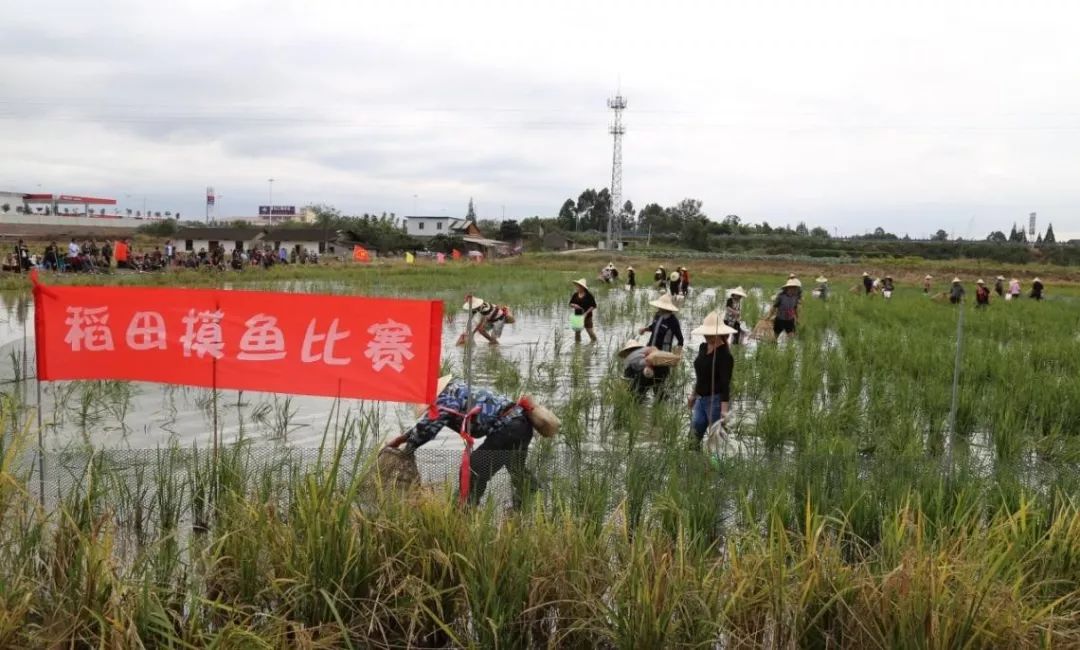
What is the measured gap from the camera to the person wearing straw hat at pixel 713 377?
586cm

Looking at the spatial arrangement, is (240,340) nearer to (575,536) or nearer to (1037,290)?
(575,536)

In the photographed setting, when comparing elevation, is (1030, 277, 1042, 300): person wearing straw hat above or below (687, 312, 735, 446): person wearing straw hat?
above

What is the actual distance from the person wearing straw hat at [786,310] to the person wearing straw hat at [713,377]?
673cm

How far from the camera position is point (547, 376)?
9.45m

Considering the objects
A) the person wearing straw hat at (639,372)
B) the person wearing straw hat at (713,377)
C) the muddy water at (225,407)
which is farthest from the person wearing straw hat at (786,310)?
the person wearing straw hat at (713,377)

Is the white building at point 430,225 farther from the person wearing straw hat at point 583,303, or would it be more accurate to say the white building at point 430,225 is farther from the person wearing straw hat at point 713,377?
the person wearing straw hat at point 713,377

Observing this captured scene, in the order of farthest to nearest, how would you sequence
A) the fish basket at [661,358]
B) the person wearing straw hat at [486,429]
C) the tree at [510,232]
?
the tree at [510,232] → the fish basket at [661,358] → the person wearing straw hat at [486,429]

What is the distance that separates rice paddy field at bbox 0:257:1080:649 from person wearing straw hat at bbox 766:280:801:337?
16.0ft

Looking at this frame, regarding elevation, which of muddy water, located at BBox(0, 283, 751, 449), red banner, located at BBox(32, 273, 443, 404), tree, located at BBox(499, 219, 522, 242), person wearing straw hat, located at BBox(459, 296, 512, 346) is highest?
tree, located at BBox(499, 219, 522, 242)

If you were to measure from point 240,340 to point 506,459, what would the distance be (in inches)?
71.4

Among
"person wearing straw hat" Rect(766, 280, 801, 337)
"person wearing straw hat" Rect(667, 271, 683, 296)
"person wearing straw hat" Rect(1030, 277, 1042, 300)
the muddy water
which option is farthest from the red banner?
"person wearing straw hat" Rect(1030, 277, 1042, 300)

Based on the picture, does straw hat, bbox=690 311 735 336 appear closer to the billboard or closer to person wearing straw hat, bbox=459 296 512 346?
person wearing straw hat, bbox=459 296 512 346

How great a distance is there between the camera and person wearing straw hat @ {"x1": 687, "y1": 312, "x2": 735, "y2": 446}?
5.86m

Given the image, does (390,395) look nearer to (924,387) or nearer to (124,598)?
(124,598)
